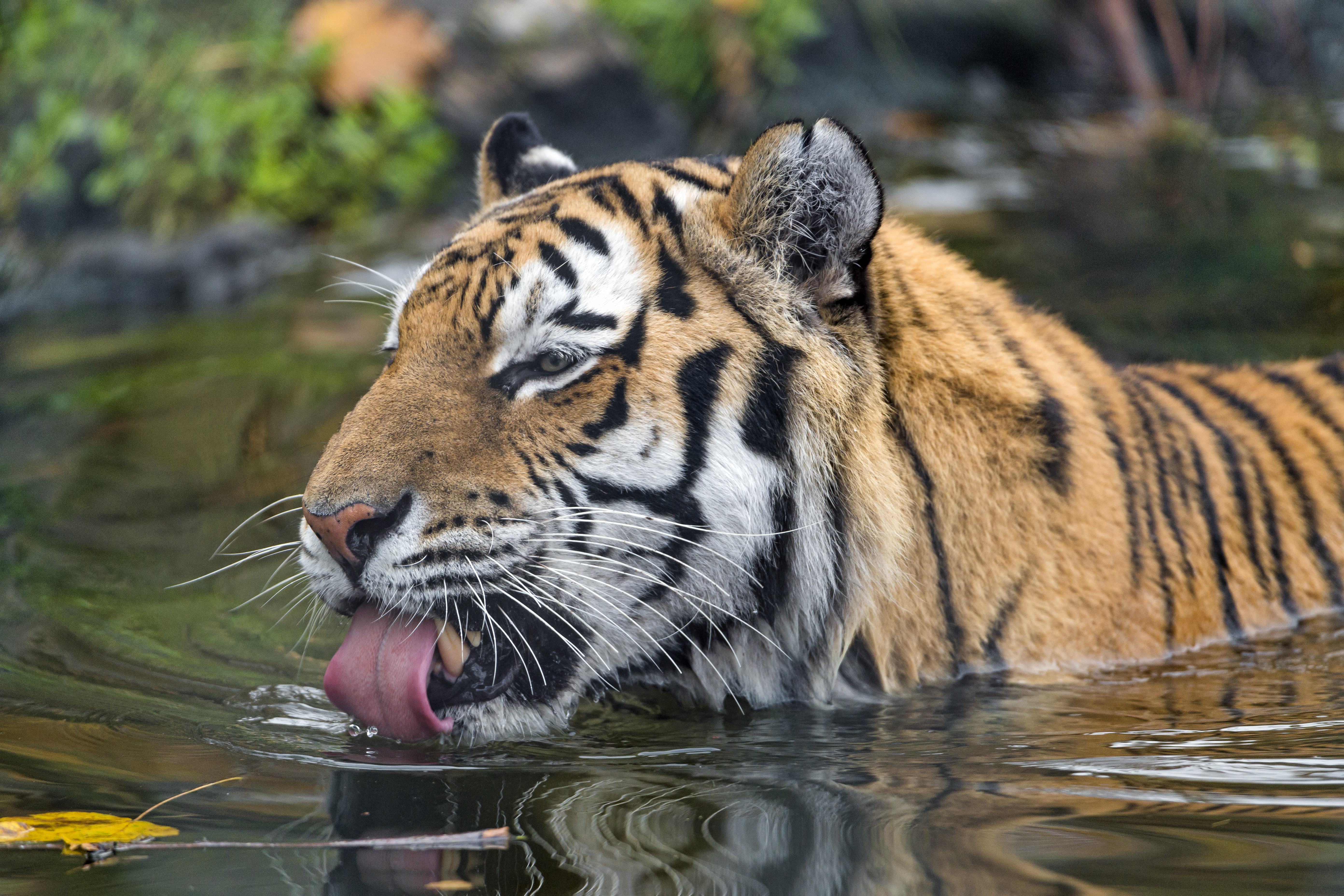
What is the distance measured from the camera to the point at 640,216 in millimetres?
2453

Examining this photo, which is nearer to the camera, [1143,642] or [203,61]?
[1143,642]

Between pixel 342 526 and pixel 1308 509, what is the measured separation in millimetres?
1918

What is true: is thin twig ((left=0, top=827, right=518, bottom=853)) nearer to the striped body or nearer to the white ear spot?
the striped body

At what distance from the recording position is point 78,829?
181 centimetres

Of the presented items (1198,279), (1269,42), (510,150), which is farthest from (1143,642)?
(1269,42)

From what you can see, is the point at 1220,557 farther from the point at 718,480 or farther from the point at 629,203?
the point at 629,203

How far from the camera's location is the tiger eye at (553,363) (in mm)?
2305

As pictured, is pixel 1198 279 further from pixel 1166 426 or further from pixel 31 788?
pixel 31 788

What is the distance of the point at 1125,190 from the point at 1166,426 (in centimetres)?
474

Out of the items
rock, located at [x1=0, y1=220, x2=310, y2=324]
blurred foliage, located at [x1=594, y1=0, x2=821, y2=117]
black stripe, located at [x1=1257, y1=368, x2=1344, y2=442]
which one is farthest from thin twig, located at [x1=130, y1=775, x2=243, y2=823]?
blurred foliage, located at [x1=594, y1=0, x2=821, y2=117]

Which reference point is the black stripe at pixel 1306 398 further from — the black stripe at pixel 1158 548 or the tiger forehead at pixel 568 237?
the tiger forehead at pixel 568 237

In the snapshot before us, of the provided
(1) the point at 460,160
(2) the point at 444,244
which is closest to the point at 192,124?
(1) the point at 460,160

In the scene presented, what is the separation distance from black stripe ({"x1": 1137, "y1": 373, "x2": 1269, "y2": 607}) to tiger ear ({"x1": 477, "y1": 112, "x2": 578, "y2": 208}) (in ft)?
4.41

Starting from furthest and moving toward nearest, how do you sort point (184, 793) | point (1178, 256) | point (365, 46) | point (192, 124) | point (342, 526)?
point (365, 46)
point (192, 124)
point (1178, 256)
point (342, 526)
point (184, 793)
